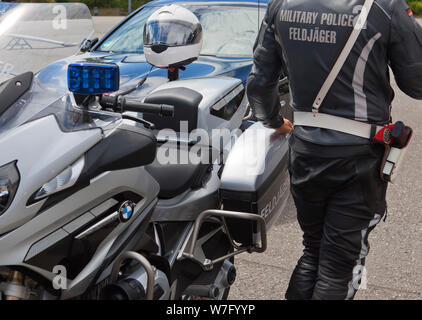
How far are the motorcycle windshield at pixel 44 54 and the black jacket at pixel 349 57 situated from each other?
27.9 inches

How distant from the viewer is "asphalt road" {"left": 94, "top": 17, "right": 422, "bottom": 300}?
324cm

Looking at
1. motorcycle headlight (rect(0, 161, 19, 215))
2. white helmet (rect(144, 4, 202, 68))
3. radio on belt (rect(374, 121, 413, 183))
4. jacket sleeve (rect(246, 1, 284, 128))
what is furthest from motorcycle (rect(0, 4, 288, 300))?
white helmet (rect(144, 4, 202, 68))

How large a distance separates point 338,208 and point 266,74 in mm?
603

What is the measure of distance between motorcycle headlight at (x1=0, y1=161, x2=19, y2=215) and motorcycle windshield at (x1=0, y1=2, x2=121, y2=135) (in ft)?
0.51

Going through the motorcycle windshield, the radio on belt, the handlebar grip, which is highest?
the motorcycle windshield

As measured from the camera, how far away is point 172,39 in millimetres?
3506

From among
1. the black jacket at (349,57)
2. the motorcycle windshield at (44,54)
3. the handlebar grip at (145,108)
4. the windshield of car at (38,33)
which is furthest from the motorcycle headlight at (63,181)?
the black jacket at (349,57)

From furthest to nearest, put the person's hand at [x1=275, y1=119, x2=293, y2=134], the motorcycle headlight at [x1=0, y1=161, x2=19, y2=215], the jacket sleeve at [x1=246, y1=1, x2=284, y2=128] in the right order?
the person's hand at [x1=275, y1=119, x2=293, y2=134] → the jacket sleeve at [x1=246, y1=1, x2=284, y2=128] → the motorcycle headlight at [x1=0, y1=161, x2=19, y2=215]

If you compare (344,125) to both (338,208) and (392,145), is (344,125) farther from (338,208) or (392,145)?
(338,208)

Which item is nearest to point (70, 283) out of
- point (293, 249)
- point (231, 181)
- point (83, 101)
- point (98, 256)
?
point (98, 256)

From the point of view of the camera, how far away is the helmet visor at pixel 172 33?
11.5ft

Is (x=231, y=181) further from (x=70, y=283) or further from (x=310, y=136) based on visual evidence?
(x=70, y=283)

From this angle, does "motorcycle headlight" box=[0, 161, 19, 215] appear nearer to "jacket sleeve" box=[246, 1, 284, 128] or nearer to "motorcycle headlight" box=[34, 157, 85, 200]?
"motorcycle headlight" box=[34, 157, 85, 200]

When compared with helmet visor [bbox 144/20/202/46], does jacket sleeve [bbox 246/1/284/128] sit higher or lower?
higher
